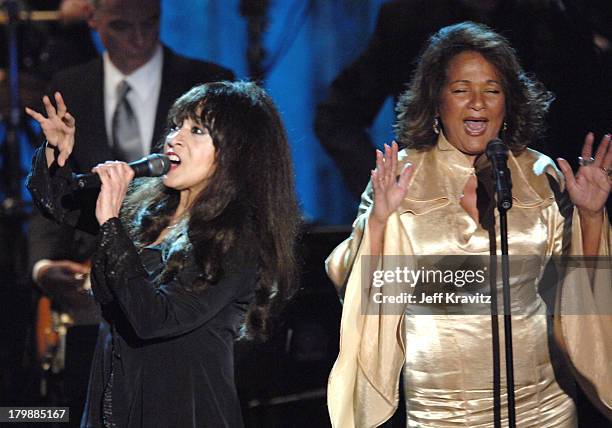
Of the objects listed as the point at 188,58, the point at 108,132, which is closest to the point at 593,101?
the point at 188,58

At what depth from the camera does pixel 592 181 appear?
2.95 meters

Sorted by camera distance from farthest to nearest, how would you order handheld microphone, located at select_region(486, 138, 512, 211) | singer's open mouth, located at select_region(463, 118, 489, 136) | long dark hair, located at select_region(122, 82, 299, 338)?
singer's open mouth, located at select_region(463, 118, 489, 136)
long dark hair, located at select_region(122, 82, 299, 338)
handheld microphone, located at select_region(486, 138, 512, 211)

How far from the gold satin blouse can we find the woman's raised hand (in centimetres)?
12

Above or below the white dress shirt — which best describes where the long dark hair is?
below

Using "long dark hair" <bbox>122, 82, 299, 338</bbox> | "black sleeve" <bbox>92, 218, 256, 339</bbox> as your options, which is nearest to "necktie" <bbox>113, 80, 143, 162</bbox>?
"long dark hair" <bbox>122, 82, 299, 338</bbox>

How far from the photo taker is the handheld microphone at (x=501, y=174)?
8.49ft

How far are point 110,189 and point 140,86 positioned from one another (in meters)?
1.63

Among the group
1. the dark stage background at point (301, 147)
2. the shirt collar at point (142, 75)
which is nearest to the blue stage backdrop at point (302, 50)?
the dark stage background at point (301, 147)

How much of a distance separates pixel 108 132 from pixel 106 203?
1557 millimetres

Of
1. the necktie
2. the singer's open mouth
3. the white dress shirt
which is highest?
the white dress shirt

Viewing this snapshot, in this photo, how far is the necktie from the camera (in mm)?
4047

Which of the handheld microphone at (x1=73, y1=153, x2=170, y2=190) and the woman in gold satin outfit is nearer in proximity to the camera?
the handheld microphone at (x1=73, y1=153, x2=170, y2=190)

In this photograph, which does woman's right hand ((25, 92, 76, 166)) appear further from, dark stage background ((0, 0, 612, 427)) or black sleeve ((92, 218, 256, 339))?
dark stage background ((0, 0, 612, 427))

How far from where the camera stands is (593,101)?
12.0 feet
